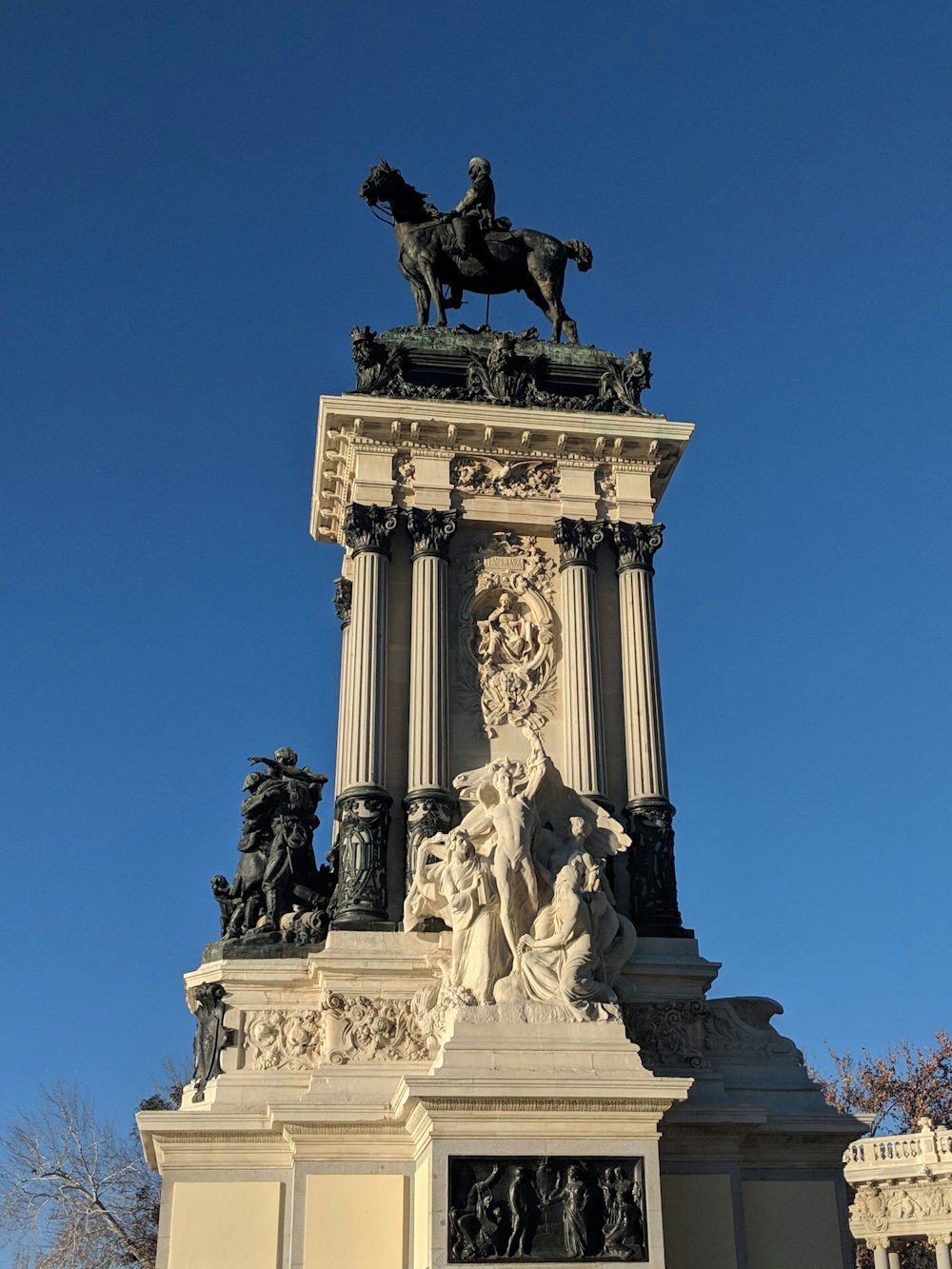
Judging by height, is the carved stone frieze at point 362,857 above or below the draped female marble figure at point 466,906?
above

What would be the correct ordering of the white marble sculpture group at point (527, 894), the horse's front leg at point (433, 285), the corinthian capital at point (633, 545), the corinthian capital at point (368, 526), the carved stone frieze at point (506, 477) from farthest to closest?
1. the horse's front leg at point (433, 285)
2. the carved stone frieze at point (506, 477)
3. the corinthian capital at point (633, 545)
4. the corinthian capital at point (368, 526)
5. the white marble sculpture group at point (527, 894)

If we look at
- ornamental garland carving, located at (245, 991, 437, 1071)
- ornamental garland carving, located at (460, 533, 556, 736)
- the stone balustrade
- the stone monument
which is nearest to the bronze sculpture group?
the stone monument

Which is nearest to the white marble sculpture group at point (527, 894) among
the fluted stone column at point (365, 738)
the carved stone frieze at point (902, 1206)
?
the fluted stone column at point (365, 738)

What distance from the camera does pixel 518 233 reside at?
25.9 m

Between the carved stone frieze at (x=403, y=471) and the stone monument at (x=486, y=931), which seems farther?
the carved stone frieze at (x=403, y=471)

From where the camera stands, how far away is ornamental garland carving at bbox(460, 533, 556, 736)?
72.2ft

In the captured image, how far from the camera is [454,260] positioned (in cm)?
2547

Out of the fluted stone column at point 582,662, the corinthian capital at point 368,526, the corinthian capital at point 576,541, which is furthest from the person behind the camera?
the corinthian capital at point 576,541

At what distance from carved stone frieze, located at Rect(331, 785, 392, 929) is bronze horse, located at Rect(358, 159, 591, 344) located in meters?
8.61

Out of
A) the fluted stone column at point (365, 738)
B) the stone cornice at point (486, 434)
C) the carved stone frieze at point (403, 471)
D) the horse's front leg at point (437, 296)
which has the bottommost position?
the fluted stone column at point (365, 738)

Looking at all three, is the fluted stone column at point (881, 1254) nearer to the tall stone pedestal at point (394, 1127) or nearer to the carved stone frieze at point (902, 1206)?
the carved stone frieze at point (902, 1206)

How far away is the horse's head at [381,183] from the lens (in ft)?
82.4

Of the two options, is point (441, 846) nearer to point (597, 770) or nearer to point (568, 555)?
point (597, 770)

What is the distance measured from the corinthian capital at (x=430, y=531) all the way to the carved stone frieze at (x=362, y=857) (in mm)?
3838
